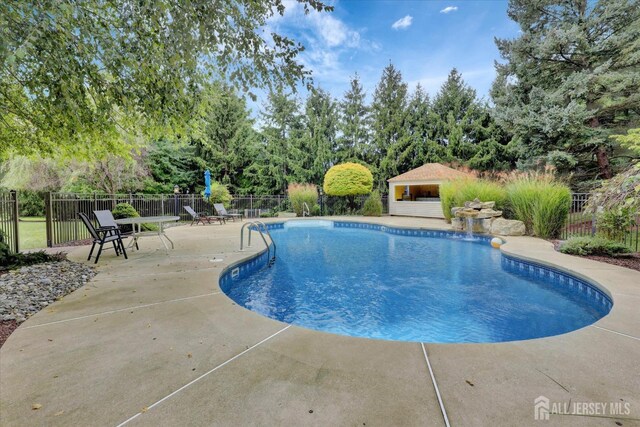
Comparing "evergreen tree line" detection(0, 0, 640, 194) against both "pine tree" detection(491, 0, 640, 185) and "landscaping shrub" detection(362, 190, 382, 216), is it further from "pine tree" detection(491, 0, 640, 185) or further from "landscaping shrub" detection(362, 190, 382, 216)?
"landscaping shrub" detection(362, 190, 382, 216)

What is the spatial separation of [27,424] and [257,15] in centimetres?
432

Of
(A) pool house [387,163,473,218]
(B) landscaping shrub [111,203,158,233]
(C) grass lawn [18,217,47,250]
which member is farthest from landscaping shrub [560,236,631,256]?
(C) grass lawn [18,217,47,250]

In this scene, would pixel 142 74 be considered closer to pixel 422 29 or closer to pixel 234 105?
pixel 422 29

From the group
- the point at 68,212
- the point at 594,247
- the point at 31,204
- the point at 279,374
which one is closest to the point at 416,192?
the point at 594,247

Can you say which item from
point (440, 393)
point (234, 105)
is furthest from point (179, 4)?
point (234, 105)

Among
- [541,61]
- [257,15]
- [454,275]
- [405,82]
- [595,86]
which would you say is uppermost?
[405,82]

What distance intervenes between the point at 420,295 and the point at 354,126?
1944 cm

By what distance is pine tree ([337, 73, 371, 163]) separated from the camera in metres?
22.4

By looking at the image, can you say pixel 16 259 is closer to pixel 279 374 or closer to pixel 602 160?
pixel 279 374

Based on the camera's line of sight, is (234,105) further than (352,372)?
Yes

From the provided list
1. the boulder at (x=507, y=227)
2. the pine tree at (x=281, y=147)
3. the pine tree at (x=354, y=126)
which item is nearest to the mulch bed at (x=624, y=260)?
the boulder at (x=507, y=227)

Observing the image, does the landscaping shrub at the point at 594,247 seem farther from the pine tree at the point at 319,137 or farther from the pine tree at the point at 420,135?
the pine tree at the point at 319,137

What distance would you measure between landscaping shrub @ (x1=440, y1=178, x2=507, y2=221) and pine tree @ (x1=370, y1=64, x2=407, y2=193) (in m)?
9.54

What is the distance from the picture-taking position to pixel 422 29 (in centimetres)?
1355
